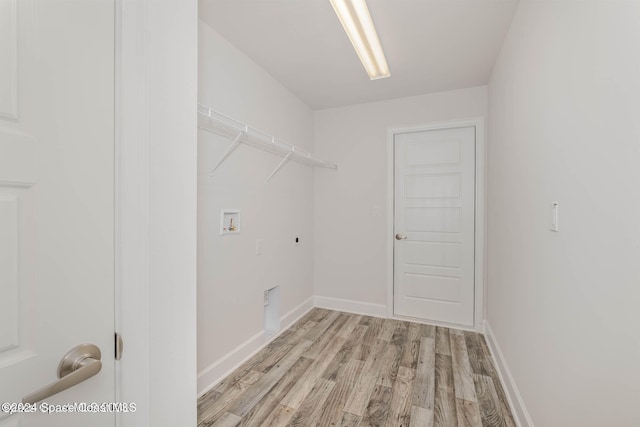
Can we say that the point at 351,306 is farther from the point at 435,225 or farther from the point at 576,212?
the point at 576,212

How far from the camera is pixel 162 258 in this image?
2.73 feet

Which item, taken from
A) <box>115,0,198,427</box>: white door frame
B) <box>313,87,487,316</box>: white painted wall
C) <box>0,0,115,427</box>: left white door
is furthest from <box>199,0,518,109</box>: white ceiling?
<box>0,0,115,427</box>: left white door

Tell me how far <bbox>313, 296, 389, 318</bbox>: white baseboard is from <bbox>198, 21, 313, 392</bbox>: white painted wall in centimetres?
41

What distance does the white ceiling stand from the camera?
1.80 metres

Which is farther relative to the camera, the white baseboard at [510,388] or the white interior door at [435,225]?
the white interior door at [435,225]

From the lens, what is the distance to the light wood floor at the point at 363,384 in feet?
5.55

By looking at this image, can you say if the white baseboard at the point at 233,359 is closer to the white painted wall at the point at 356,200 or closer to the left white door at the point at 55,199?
the white painted wall at the point at 356,200

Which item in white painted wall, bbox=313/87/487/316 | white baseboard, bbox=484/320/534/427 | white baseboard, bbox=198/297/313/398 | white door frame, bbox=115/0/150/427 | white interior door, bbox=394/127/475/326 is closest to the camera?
white door frame, bbox=115/0/150/427

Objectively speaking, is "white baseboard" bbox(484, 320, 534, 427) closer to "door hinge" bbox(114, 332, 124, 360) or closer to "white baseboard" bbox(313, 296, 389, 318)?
"white baseboard" bbox(313, 296, 389, 318)

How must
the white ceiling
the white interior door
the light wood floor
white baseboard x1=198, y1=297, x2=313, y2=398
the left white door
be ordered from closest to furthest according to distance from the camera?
the left white door
the light wood floor
the white ceiling
white baseboard x1=198, y1=297, x2=313, y2=398
the white interior door

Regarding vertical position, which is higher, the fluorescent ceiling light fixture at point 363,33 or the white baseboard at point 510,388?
the fluorescent ceiling light fixture at point 363,33

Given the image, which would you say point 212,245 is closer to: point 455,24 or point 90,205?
point 90,205

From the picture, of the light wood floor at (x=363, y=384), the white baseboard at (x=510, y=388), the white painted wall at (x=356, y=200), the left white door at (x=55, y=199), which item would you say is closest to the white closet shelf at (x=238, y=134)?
the white painted wall at (x=356, y=200)

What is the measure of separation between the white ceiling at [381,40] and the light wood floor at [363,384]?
2.58 metres
